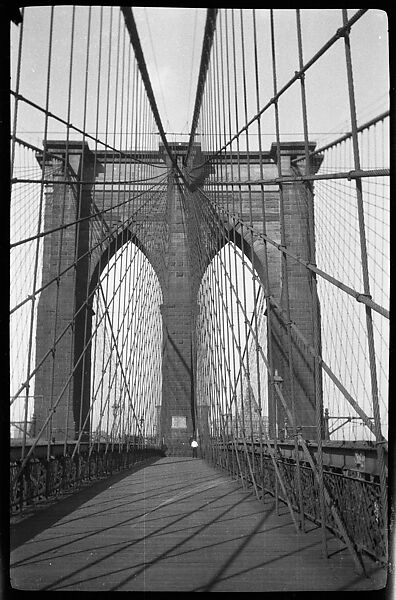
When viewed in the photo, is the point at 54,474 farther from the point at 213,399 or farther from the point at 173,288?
the point at 173,288

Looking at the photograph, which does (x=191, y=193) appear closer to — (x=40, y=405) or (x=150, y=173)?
(x=150, y=173)

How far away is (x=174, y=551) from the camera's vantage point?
2275mm

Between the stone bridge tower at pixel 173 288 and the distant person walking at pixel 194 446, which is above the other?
the stone bridge tower at pixel 173 288

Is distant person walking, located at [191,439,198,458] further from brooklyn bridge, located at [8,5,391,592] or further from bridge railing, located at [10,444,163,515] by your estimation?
bridge railing, located at [10,444,163,515]

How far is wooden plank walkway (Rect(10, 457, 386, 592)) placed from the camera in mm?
1766

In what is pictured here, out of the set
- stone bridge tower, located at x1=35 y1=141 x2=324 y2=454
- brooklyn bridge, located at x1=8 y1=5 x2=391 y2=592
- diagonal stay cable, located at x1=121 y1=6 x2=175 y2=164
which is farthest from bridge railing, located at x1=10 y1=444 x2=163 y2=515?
stone bridge tower, located at x1=35 y1=141 x2=324 y2=454

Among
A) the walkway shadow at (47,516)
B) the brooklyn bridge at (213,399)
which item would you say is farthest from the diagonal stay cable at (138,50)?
the walkway shadow at (47,516)

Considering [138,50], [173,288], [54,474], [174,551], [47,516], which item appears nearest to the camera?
[174,551]

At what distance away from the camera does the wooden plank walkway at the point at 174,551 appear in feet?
5.79

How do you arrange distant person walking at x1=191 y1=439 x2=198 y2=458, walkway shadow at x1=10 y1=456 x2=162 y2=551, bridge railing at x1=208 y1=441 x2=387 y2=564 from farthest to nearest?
distant person walking at x1=191 y1=439 x2=198 y2=458, walkway shadow at x1=10 y1=456 x2=162 y2=551, bridge railing at x1=208 y1=441 x2=387 y2=564

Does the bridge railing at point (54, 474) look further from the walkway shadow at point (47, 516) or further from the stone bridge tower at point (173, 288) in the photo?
the stone bridge tower at point (173, 288)

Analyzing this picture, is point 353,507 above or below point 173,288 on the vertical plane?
below

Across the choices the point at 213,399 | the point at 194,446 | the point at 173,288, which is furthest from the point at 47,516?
the point at 173,288
